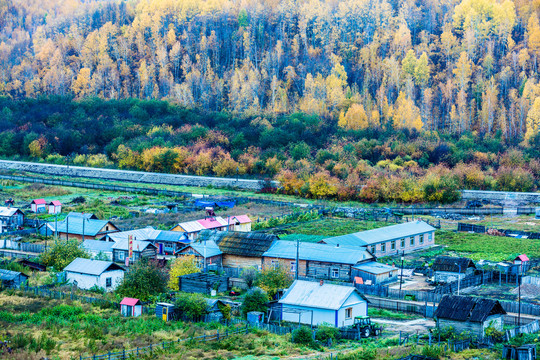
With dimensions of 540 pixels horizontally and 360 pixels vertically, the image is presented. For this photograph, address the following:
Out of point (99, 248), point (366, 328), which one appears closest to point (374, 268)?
point (366, 328)

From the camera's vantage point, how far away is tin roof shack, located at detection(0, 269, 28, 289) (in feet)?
98.4

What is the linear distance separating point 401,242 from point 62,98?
293 feet

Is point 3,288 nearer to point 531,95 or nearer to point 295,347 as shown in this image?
point 295,347

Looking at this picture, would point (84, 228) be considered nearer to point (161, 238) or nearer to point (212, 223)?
point (161, 238)

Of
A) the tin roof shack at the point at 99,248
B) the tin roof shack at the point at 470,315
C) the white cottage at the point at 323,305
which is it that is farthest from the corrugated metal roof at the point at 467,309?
the tin roof shack at the point at 99,248

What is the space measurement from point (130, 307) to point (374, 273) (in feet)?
39.4

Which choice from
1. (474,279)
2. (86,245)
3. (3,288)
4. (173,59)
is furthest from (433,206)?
(173,59)

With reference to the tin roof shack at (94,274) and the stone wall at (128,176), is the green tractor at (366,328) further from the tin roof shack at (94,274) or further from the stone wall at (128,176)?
the stone wall at (128,176)

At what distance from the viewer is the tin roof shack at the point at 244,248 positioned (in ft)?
113

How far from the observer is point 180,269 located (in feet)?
103

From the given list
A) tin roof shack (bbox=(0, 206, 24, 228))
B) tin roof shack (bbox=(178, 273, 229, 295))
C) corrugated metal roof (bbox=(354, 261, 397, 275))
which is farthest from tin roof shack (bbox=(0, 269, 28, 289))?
tin roof shack (bbox=(0, 206, 24, 228))

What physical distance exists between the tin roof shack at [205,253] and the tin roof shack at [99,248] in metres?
4.40

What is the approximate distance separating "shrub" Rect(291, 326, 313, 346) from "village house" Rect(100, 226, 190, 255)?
16399mm

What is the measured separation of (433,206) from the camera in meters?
58.7
